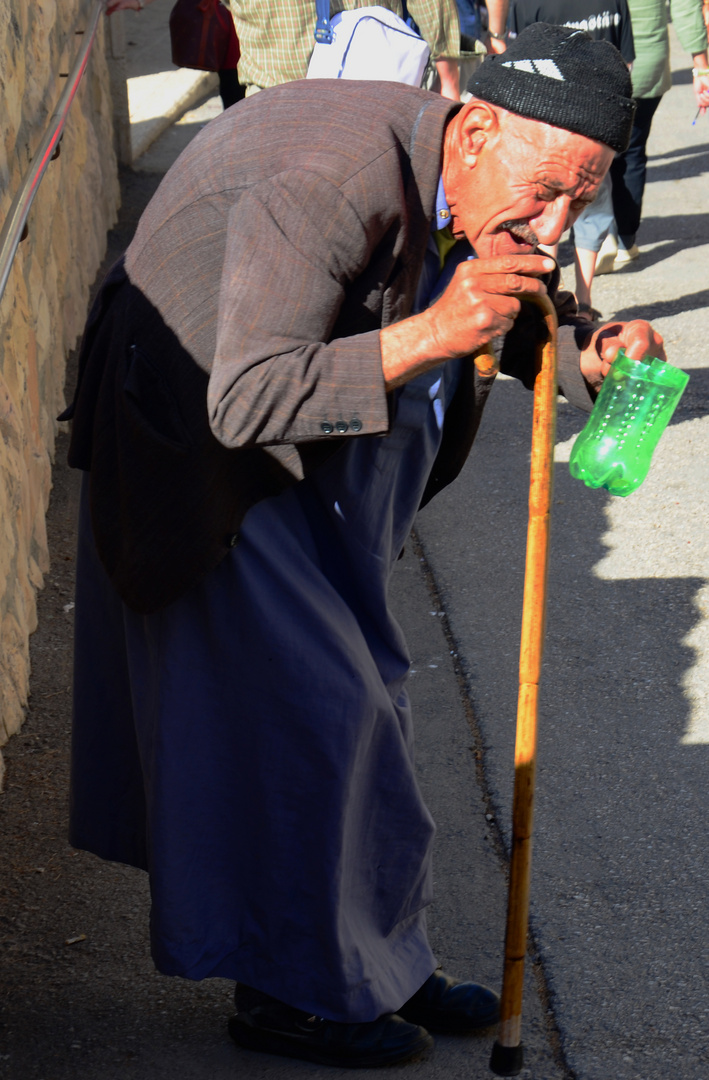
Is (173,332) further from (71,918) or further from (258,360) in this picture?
(71,918)

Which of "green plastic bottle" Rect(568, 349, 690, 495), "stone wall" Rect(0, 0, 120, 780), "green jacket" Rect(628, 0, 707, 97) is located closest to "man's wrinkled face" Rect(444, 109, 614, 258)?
"green plastic bottle" Rect(568, 349, 690, 495)

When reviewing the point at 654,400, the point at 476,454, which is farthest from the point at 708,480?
the point at 654,400

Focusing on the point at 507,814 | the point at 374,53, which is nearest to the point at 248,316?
the point at 507,814

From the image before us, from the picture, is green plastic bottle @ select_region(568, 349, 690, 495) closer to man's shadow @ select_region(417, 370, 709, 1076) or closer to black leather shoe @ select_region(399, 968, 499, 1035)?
man's shadow @ select_region(417, 370, 709, 1076)

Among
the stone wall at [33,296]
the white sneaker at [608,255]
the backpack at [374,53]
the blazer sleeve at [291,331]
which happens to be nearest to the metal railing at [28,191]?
the stone wall at [33,296]

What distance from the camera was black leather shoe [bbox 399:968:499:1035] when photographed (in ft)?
7.48

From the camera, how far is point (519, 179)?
1.78 meters

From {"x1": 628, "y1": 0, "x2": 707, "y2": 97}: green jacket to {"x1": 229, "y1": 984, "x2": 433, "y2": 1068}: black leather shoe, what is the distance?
4.96 metres

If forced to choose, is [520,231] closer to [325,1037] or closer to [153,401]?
[153,401]

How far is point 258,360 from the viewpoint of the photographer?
164 centimetres

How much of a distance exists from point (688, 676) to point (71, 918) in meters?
1.84

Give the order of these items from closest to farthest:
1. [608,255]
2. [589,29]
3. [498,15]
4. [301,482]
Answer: [301,482] → [589,29] → [498,15] → [608,255]

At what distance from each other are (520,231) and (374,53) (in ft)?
6.85

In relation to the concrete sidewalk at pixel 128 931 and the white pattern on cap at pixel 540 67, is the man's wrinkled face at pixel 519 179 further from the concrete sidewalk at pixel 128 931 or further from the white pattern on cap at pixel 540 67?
the concrete sidewalk at pixel 128 931
